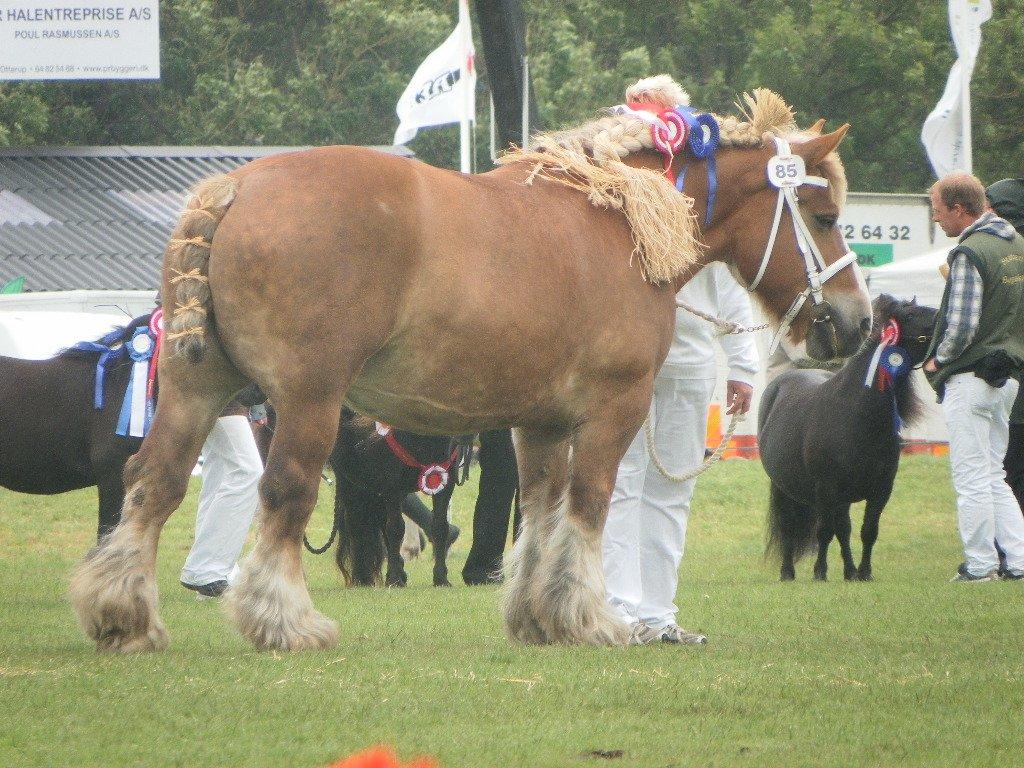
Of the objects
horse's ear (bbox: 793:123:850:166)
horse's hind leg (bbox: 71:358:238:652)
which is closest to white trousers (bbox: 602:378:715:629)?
horse's ear (bbox: 793:123:850:166)

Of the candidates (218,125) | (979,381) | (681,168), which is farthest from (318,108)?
(681,168)

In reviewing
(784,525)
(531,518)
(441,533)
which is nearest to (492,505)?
(441,533)

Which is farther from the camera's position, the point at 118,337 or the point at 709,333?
the point at 118,337

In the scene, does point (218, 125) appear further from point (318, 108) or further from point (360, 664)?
point (360, 664)

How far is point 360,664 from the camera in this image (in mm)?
5355

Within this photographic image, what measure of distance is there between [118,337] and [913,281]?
1331cm

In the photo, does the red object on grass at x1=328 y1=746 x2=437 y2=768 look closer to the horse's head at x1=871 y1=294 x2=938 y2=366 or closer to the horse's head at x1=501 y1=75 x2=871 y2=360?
the horse's head at x1=501 y1=75 x2=871 y2=360

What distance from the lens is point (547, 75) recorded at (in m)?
38.1

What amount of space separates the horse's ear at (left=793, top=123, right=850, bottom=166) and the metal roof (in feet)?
56.0

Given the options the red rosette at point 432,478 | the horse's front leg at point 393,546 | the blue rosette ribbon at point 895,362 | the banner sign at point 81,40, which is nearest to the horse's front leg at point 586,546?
the red rosette at point 432,478

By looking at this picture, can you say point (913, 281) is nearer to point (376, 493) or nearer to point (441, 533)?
point (441, 533)

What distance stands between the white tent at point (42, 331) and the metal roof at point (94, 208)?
686 cm

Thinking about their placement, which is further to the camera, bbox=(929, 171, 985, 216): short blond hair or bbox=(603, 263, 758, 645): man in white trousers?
bbox=(929, 171, 985, 216): short blond hair

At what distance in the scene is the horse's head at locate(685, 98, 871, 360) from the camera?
654 cm
